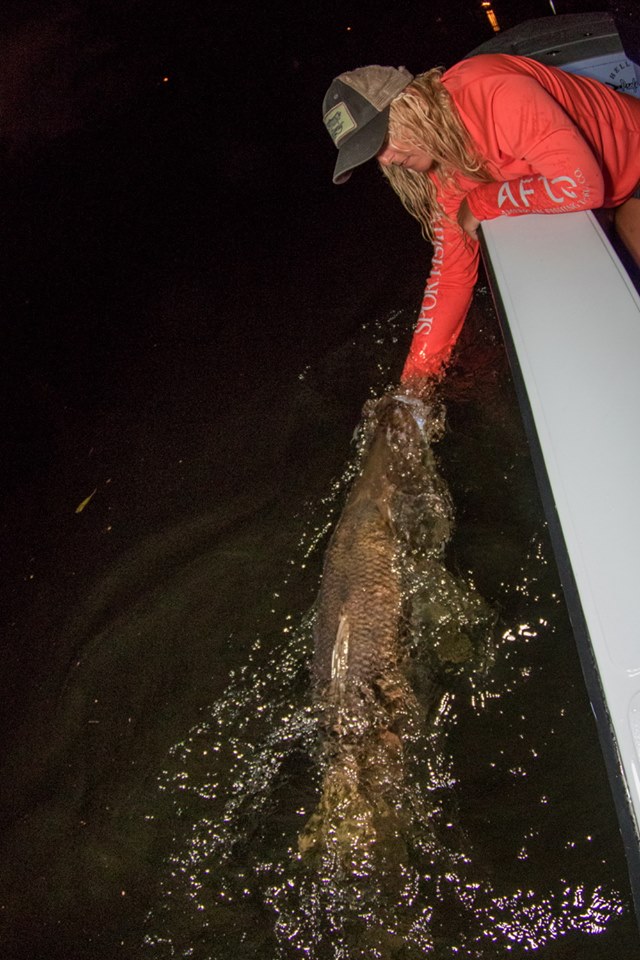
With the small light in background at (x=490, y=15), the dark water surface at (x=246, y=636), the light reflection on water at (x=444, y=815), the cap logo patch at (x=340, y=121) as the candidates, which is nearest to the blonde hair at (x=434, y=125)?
the cap logo patch at (x=340, y=121)

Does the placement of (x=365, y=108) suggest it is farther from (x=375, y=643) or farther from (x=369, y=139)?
(x=375, y=643)

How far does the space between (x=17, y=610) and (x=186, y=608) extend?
1.19m

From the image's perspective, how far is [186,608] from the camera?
369 centimetres

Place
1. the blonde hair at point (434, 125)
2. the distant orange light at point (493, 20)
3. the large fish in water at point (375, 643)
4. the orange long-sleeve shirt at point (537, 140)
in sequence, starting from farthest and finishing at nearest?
the distant orange light at point (493, 20)
the large fish in water at point (375, 643)
the blonde hair at point (434, 125)
the orange long-sleeve shirt at point (537, 140)

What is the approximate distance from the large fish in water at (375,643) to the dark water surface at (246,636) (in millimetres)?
106

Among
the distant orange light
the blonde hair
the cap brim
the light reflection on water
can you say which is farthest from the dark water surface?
the distant orange light

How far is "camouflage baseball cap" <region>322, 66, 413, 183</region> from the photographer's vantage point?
2432 mm

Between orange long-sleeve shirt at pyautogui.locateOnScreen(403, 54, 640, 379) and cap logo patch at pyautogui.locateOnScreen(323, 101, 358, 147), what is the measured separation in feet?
1.16

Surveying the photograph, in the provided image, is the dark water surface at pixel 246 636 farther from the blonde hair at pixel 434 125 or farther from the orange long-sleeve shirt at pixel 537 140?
the blonde hair at pixel 434 125

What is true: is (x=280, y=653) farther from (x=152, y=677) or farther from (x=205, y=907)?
(x=205, y=907)

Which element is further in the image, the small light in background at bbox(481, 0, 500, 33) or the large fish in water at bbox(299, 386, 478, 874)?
the small light in background at bbox(481, 0, 500, 33)

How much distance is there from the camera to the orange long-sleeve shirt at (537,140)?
2297mm

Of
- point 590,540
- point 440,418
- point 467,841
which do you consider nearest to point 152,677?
point 467,841

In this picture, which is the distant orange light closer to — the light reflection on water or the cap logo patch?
the cap logo patch
